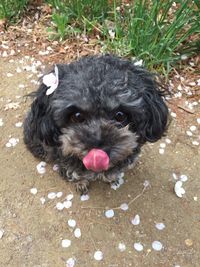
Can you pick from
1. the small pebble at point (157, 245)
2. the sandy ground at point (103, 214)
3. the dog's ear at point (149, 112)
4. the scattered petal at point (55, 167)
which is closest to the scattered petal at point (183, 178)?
the sandy ground at point (103, 214)

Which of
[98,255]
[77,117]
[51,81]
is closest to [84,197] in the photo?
[98,255]

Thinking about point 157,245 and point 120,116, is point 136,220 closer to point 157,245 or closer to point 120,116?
point 157,245

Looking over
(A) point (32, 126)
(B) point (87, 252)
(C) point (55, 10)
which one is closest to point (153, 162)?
(B) point (87, 252)

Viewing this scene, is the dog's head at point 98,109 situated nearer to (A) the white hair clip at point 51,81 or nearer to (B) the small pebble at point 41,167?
(A) the white hair clip at point 51,81

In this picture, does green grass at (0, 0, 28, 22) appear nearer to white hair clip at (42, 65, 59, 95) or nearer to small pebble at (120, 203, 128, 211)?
white hair clip at (42, 65, 59, 95)

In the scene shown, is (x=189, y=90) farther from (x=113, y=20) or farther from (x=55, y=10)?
(x=55, y=10)

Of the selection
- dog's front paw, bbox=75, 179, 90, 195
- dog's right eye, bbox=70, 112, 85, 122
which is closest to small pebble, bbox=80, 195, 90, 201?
dog's front paw, bbox=75, 179, 90, 195
